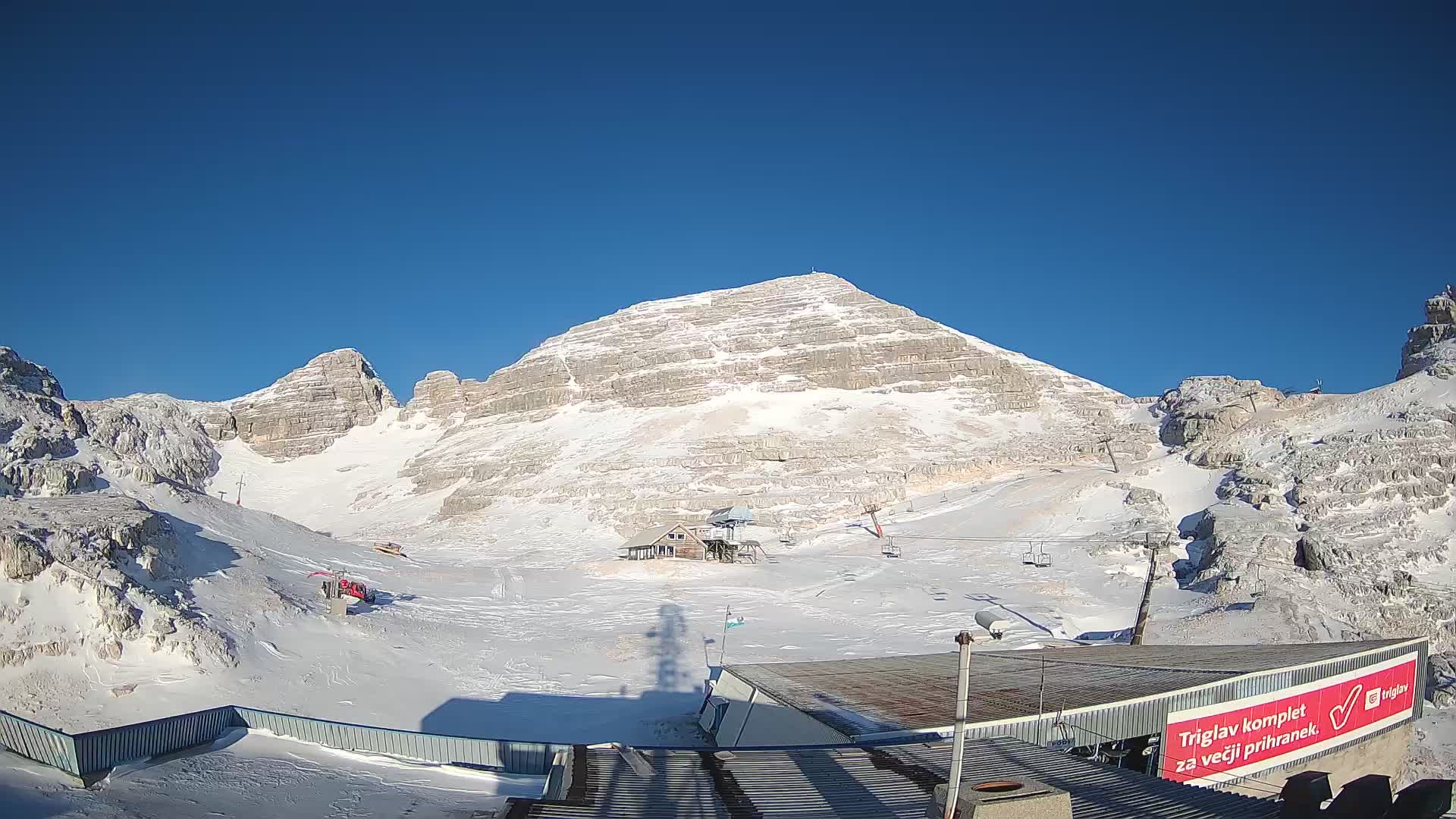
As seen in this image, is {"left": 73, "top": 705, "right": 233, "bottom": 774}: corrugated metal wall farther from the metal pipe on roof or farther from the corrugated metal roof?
the corrugated metal roof

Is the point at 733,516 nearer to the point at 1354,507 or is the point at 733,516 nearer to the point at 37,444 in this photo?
the point at 1354,507

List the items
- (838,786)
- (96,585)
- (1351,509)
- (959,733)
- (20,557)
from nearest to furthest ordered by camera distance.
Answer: (959,733), (838,786), (20,557), (96,585), (1351,509)

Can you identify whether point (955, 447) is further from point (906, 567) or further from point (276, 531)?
point (276, 531)

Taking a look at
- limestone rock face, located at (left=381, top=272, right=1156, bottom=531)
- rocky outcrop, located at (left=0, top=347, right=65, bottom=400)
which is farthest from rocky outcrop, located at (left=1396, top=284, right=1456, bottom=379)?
rocky outcrop, located at (left=0, top=347, right=65, bottom=400)

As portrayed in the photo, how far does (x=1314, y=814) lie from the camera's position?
26.8 feet

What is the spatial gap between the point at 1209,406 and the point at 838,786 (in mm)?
75593

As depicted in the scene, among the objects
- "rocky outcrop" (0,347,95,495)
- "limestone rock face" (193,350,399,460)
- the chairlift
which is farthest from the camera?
"limestone rock face" (193,350,399,460)

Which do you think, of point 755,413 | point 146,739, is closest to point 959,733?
point 146,739

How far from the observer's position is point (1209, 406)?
73312 millimetres

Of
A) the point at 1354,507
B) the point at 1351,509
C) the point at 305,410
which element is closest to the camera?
the point at 1351,509

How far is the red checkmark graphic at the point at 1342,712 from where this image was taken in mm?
16328

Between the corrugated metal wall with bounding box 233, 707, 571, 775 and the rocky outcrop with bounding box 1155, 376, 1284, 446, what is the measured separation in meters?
61.8

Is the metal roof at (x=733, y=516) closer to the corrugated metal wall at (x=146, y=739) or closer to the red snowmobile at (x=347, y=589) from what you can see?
the red snowmobile at (x=347, y=589)

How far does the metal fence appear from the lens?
9.99 meters
